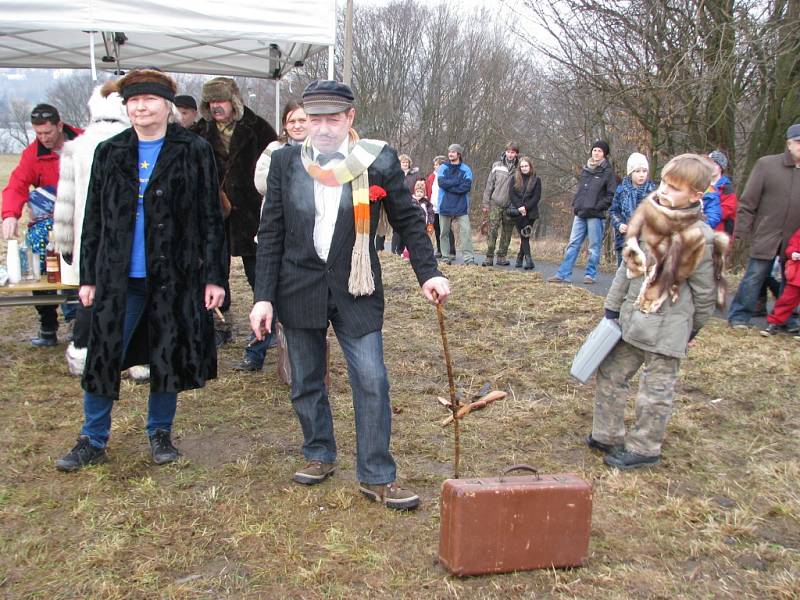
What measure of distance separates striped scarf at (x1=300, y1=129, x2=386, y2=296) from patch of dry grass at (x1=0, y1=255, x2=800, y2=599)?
41.5 inches

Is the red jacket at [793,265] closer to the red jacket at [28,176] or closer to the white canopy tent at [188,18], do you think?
the white canopy tent at [188,18]

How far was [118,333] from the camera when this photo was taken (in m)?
3.45

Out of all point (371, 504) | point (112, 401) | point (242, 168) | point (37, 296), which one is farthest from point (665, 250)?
point (37, 296)

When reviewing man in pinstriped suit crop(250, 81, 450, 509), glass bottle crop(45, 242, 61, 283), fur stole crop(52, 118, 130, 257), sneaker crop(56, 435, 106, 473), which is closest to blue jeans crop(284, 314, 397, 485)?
man in pinstriped suit crop(250, 81, 450, 509)

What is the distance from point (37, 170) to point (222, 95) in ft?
5.85

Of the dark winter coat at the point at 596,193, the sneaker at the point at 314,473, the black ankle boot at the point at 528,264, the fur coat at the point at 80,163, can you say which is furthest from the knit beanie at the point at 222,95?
the black ankle boot at the point at 528,264

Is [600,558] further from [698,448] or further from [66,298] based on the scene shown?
[66,298]

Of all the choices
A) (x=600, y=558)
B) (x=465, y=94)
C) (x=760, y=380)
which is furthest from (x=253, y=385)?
(x=465, y=94)

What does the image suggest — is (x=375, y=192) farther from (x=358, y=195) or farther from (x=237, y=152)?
(x=237, y=152)

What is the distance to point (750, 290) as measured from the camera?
706 cm

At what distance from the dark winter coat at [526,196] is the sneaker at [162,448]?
8.12 metres

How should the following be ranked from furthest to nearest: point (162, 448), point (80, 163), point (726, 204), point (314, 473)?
point (726, 204)
point (80, 163)
point (162, 448)
point (314, 473)

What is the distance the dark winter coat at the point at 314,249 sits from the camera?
Result: 3076 millimetres

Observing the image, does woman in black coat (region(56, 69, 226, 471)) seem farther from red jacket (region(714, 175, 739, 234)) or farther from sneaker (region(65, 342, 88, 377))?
red jacket (region(714, 175, 739, 234))
